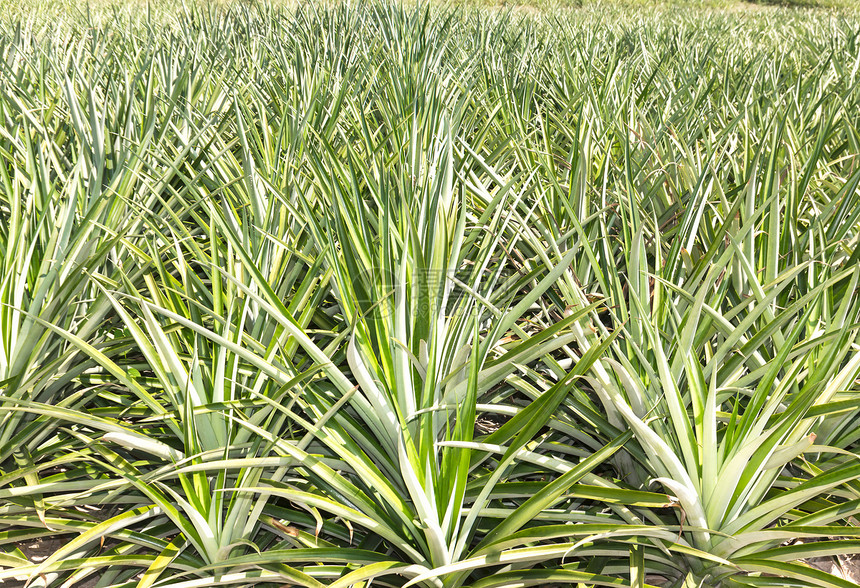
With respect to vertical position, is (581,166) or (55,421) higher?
(581,166)

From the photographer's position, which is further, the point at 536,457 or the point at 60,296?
the point at 60,296

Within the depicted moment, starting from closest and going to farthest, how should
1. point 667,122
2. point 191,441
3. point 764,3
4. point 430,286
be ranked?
point 191,441 → point 430,286 → point 667,122 → point 764,3

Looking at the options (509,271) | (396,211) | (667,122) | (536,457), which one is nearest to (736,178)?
(667,122)

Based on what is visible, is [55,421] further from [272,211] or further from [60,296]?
[272,211]

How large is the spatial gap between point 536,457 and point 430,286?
31 cm

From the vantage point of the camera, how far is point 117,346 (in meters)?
1.14

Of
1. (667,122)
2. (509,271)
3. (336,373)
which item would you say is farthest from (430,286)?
(667,122)

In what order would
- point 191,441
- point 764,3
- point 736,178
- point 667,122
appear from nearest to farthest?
point 191,441 < point 736,178 < point 667,122 < point 764,3

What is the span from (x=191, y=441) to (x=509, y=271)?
897mm

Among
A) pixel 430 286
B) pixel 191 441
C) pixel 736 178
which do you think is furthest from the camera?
pixel 736 178

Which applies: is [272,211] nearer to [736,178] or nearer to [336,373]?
[336,373]

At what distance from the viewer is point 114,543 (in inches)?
37.3

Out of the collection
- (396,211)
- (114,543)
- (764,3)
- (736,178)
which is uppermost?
(764,3)

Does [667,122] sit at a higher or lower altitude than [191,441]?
higher
